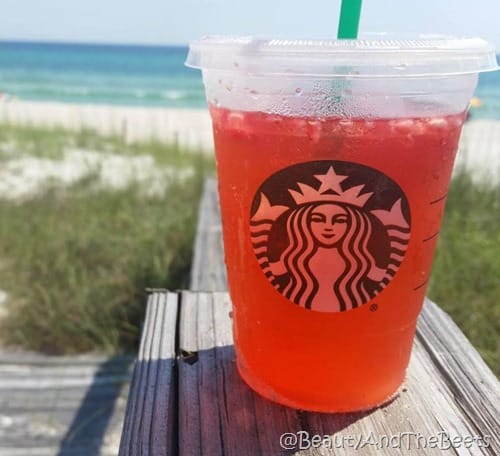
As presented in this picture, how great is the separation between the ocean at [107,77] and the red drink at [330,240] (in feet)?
44.1

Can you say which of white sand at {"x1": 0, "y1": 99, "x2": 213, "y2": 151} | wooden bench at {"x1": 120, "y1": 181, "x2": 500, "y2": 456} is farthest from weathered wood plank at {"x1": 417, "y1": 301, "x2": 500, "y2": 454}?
white sand at {"x1": 0, "y1": 99, "x2": 213, "y2": 151}

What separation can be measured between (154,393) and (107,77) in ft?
77.3

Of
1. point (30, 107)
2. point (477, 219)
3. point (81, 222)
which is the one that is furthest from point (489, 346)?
point (30, 107)

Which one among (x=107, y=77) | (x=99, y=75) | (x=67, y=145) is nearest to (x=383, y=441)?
(x=67, y=145)

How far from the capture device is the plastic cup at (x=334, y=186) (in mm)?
776

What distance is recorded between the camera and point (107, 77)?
23203 mm

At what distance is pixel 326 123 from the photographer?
78cm

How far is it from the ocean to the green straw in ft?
44.1

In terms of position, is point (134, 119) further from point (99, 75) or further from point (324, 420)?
point (324, 420)

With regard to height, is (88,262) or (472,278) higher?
(472,278)

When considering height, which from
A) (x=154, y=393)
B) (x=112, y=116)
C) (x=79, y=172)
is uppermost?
(x=154, y=393)

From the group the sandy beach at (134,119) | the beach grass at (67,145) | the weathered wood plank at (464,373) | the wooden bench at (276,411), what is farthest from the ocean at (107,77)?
the wooden bench at (276,411)

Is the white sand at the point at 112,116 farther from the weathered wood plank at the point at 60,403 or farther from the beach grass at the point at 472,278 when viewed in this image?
the weathered wood plank at the point at 60,403

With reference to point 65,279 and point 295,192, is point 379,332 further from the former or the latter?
point 65,279
